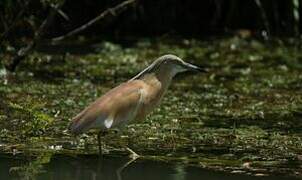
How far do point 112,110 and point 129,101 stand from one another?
13 centimetres

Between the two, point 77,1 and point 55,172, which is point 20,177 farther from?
point 77,1

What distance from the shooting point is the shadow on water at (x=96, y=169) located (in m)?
4.93

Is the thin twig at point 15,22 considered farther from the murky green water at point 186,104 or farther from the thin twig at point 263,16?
the thin twig at point 263,16

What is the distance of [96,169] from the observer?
201 inches

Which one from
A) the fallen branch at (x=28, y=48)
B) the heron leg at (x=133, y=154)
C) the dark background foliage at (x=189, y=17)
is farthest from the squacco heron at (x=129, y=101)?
the dark background foliage at (x=189, y=17)

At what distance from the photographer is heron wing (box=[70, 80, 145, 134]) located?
5254mm

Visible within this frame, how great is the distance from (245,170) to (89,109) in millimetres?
1017

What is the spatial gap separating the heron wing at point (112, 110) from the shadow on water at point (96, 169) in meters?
0.21

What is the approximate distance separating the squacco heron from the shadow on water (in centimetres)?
18

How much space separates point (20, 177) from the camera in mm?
4859

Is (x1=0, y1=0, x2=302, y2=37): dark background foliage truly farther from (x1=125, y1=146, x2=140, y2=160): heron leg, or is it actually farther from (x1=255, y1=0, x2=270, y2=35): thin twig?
(x1=125, y1=146, x2=140, y2=160): heron leg

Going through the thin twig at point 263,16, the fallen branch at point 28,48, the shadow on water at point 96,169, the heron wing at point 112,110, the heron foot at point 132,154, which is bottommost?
the shadow on water at point 96,169

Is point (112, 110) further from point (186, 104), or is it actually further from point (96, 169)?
point (186, 104)

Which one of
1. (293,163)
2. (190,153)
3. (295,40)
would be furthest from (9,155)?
(295,40)
